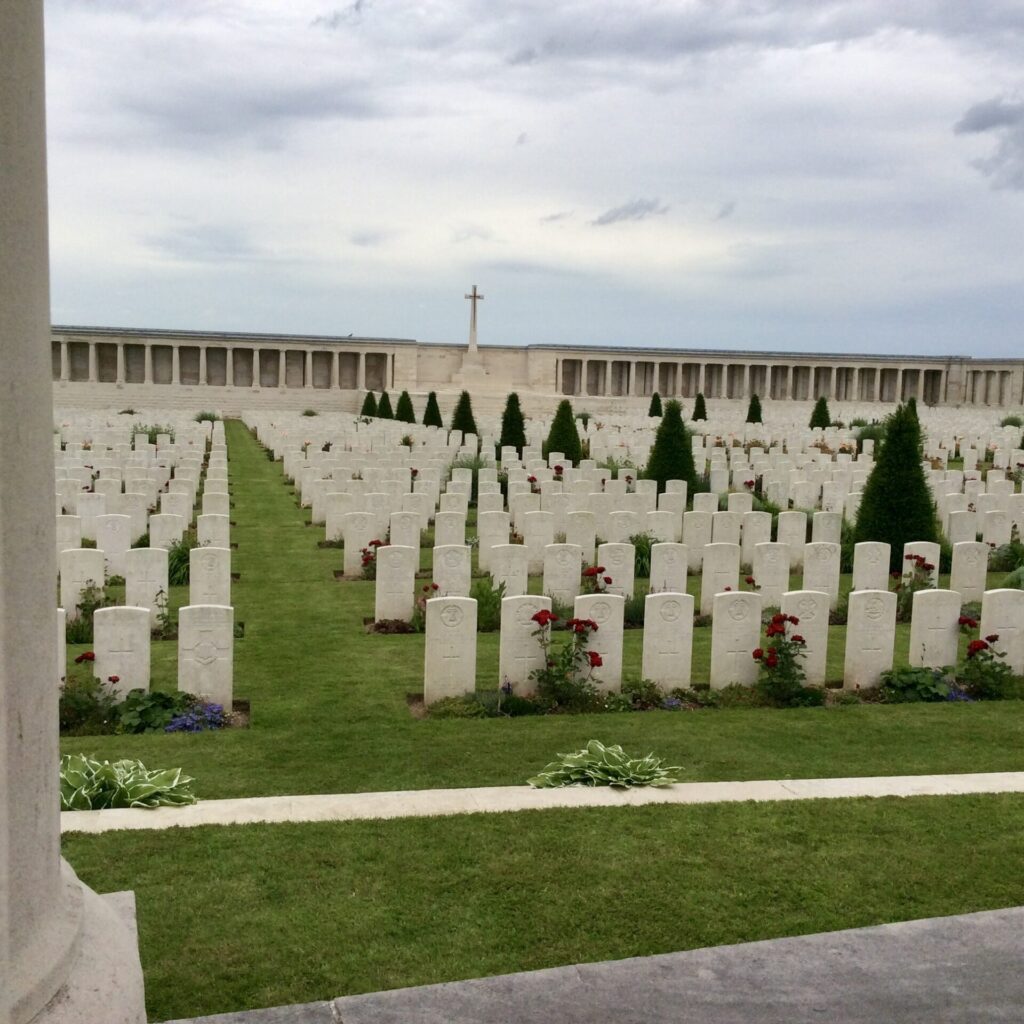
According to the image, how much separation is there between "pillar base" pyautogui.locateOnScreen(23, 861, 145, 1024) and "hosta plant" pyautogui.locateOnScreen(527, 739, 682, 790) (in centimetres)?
355

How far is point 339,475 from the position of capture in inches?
835

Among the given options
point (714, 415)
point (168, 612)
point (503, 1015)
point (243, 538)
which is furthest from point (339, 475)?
point (714, 415)

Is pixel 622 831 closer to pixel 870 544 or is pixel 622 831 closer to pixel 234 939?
pixel 234 939

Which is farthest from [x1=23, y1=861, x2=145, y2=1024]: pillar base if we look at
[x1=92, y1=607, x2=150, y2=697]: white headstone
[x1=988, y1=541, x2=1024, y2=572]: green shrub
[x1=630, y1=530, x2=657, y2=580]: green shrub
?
[x1=988, y1=541, x2=1024, y2=572]: green shrub

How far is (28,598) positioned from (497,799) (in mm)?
3941

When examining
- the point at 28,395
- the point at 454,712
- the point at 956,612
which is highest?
the point at 28,395

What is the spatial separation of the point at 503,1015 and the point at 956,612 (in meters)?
7.46

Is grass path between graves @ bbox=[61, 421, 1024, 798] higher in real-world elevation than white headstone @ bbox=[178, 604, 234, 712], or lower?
lower

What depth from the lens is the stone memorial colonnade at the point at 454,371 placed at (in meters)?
66.8

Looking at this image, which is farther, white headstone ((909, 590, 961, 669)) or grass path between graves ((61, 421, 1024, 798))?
white headstone ((909, 590, 961, 669))

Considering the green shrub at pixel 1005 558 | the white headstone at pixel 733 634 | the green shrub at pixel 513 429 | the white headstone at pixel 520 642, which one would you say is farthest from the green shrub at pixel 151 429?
the white headstone at pixel 733 634

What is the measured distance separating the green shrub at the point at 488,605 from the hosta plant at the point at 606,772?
4.85m

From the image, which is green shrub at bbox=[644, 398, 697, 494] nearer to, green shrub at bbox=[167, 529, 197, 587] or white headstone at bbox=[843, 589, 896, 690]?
green shrub at bbox=[167, 529, 197, 587]

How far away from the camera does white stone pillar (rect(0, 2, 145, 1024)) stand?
9.07ft
